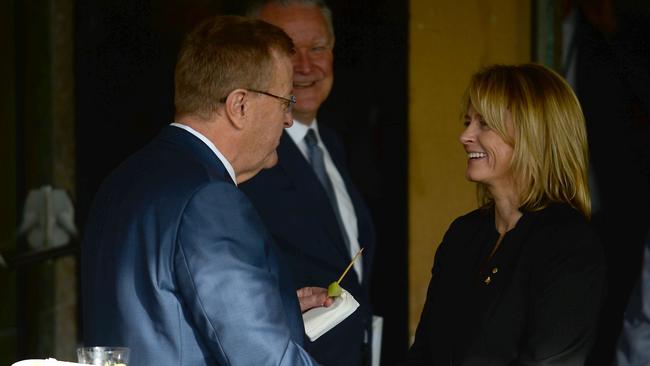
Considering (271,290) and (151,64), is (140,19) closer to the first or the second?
(151,64)

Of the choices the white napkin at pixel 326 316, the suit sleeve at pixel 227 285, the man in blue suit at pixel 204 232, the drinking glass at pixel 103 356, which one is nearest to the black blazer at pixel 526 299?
the white napkin at pixel 326 316

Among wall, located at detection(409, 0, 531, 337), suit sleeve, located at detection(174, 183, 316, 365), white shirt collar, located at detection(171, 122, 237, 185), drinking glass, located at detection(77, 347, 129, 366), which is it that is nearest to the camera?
drinking glass, located at detection(77, 347, 129, 366)

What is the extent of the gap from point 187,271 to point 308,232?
1448 millimetres

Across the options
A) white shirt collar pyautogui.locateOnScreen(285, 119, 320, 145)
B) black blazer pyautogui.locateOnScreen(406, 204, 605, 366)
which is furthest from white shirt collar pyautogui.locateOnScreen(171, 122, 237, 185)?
white shirt collar pyautogui.locateOnScreen(285, 119, 320, 145)

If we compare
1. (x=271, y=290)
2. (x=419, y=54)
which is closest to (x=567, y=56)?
(x=419, y=54)

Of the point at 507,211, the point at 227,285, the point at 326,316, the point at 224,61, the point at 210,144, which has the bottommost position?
the point at 326,316

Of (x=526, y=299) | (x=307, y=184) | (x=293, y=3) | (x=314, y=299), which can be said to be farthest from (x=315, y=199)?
(x=526, y=299)

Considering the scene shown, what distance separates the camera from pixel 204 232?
2.20 meters

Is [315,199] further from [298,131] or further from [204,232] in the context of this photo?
[204,232]

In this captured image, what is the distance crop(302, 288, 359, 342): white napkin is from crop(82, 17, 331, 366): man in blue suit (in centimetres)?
25

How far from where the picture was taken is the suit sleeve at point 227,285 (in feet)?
7.16

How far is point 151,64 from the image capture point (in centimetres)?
484

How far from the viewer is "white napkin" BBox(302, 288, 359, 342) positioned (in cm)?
267

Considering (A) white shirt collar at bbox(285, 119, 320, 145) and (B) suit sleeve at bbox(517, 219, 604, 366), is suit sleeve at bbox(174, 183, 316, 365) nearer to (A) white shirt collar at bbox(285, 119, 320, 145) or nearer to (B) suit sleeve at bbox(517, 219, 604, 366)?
(B) suit sleeve at bbox(517, 219, 604, 366)
